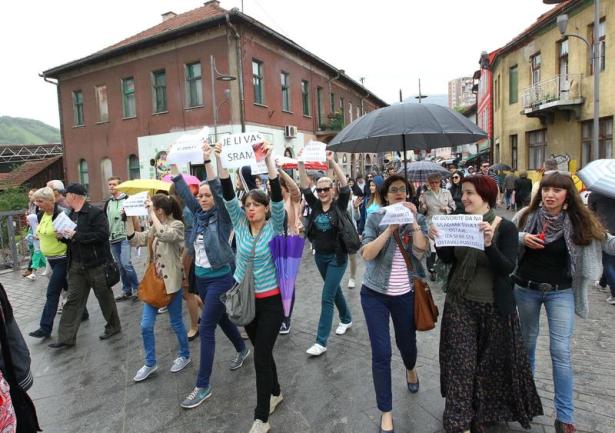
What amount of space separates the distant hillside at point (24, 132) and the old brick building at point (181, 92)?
16946cm

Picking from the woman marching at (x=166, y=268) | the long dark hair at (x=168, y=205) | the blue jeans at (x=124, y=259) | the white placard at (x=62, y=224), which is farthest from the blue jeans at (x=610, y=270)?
the blue jeans at (x=124, y=259)

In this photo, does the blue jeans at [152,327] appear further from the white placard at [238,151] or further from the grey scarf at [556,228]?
the grey scarf at [556,228]

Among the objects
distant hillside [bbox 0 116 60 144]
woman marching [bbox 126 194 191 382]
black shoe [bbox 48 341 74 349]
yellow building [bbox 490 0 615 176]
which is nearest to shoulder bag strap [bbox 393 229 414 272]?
woman marching [bbox 126 194 191 382]

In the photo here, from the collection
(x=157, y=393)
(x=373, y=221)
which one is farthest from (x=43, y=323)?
(x=373, y=221)

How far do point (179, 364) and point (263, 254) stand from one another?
1.87 m

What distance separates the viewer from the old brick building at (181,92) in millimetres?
18172

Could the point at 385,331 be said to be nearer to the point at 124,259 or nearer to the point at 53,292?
the point at 53,292

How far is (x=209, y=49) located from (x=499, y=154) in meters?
17.5

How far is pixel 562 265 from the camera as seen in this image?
9.54ft

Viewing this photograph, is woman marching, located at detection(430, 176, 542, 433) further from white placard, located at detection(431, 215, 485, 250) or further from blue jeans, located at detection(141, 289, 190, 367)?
blue jeans, located at detection(141, 289, 190, 367)

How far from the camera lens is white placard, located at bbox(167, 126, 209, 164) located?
374 centimetres

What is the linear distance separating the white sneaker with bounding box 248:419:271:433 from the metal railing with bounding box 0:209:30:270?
995 cm

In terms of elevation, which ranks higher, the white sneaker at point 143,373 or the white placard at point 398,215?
the white placard at point 398,215

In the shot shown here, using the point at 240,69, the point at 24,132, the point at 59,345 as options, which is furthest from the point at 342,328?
the point at 24,132
